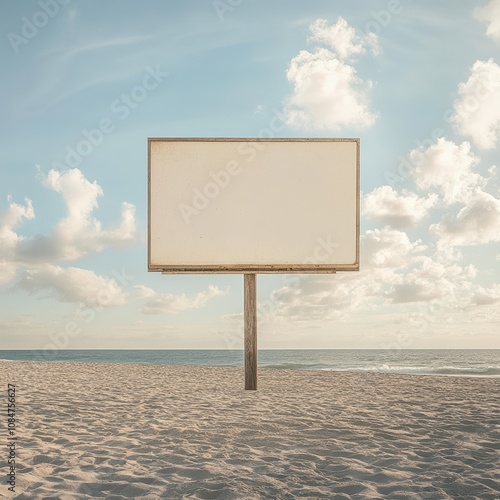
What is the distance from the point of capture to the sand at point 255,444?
16.2 feet

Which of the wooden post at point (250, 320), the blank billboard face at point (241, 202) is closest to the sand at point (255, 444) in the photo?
the wooden post at point (250, 320)

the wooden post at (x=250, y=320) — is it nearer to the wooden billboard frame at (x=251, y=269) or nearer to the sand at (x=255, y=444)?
the wooden billboard frame at (x=251, y=269)

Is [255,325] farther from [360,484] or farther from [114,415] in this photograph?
[360,484]

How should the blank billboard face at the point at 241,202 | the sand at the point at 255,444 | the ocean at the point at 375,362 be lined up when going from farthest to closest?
the ocean at the point at 375,362
the blank billboard face at the point at 241,202
the sand at the point at 255,444

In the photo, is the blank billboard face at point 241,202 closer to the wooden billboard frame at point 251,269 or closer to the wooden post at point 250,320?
the wooden billboard frame at point 251,269

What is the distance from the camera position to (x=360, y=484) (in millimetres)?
4988

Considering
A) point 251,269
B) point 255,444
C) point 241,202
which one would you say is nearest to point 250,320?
point 251,269

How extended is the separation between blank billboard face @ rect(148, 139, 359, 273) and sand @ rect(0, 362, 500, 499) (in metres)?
2.97

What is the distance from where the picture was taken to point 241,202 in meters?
11.9

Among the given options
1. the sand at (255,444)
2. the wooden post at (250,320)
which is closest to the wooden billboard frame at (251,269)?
the wooden post at (250,320)

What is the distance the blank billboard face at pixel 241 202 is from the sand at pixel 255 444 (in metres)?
2.97

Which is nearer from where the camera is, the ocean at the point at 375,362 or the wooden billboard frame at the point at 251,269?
the wooden billboard frame at the point at 251,269

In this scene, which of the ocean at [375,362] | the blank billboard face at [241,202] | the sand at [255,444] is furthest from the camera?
the ocean at [375,362]

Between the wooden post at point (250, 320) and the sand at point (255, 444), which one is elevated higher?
the wooden post at point (250, 320)
